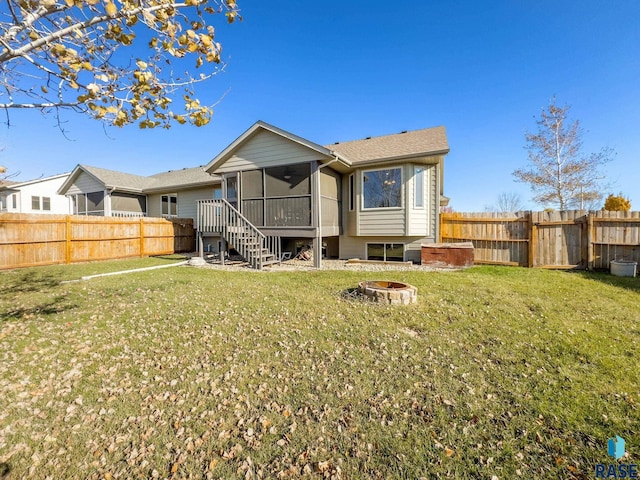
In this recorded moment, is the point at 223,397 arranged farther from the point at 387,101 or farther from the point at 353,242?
the point at 387,101

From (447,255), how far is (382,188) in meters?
3.77

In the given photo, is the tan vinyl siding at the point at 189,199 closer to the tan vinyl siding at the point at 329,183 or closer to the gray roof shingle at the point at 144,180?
the gray roof shingle at the point at 144,180

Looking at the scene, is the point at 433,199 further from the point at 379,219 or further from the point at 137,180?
the point at 137,180

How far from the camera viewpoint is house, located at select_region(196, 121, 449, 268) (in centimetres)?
1090

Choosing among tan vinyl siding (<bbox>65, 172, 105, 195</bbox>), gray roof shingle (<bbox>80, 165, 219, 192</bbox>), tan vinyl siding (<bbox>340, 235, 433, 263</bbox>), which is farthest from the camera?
tan vinyl siding (<bbox>65, 172, 105, 195</bbox>)

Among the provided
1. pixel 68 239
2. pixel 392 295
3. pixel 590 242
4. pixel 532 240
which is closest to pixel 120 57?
pixel 392 295

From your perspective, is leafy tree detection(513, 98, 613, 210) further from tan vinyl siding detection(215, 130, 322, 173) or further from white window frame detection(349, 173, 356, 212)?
tan vinyl siding detection(215, 130, 322, 173)

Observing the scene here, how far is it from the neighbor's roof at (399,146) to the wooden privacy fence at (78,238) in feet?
36.1

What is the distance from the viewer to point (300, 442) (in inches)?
97.6

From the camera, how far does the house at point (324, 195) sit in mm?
10898

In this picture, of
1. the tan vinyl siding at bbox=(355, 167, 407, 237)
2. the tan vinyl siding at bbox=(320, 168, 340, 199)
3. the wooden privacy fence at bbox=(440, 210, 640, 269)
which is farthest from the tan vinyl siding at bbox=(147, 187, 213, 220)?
the wooden privacy fence at bbox=(440, 210, 640, 269)

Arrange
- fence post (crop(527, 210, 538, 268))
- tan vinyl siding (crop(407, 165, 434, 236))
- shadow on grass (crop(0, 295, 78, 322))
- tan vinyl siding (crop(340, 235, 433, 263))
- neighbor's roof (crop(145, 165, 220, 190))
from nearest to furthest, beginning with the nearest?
1. shadow on grass (crop(0, 295, 78, 322))
2. fence post (crop(527, 210, 538, 268))
3. tan vinyl siding (crop(407, 165, 434, 236))
4. tan vinyl siding (crop(340, 235, 433, 263))
5. neighbor's roof (crop(145, 165, 220, 190))

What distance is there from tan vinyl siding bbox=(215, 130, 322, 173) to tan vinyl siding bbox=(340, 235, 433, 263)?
431 centimetres

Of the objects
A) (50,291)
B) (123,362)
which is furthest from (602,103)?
(50,291)
